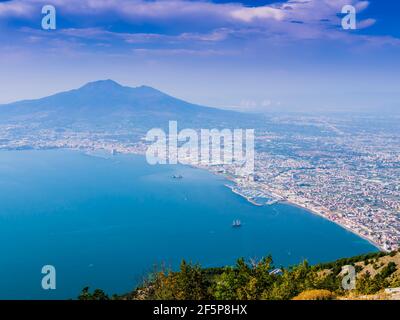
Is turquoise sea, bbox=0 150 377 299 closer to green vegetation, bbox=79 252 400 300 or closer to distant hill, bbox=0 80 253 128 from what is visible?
green vegetation, bbox=79 252 400 300

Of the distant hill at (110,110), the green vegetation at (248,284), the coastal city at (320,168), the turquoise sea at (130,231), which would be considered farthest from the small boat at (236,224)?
the distant hill at (110,110)

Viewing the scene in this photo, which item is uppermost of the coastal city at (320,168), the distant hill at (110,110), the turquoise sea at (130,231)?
the distant hill at (110,110)

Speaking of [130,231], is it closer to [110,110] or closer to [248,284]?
[248,284]

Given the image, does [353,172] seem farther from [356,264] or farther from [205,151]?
[356,264]

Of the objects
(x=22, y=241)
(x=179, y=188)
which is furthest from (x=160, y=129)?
(x=22, y=241)

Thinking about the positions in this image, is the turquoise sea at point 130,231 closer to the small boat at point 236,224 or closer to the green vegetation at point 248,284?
the small boat at point 236,224

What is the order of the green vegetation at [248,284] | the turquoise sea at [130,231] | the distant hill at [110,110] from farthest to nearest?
1. the distant hill at [110,110]
2. the turquoise sea at [130,231]
3. the green vegetation at [248,284]
